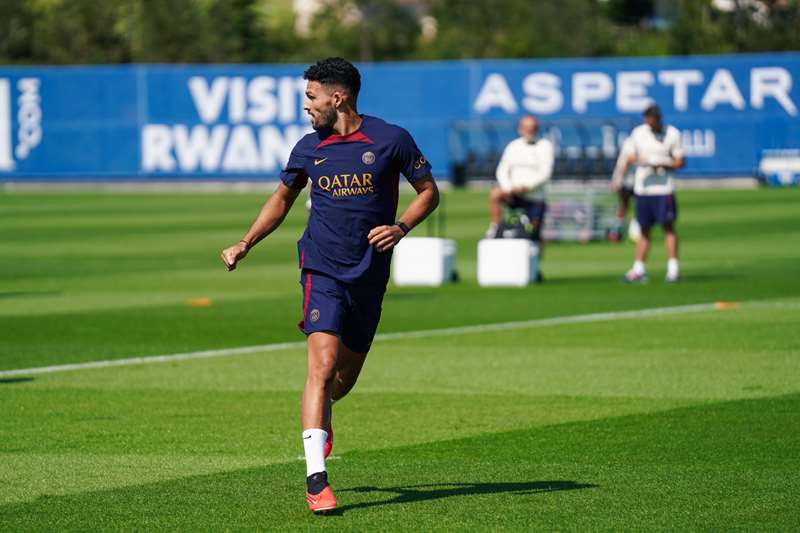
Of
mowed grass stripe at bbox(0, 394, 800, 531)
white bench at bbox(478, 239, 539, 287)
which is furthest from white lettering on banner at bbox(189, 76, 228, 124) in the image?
mowed grass stripe at bbox(0, 394, 800, 531)

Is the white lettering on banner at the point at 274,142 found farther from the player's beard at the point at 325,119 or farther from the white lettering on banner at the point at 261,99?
the player's beard at the point at 325,119

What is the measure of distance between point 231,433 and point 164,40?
73649mm

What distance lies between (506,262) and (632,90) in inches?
1252

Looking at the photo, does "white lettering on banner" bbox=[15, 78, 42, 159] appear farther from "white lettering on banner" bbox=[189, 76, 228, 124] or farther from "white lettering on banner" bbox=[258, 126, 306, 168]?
"white lettering on banner" bbox=[258, 126, 306, 168]

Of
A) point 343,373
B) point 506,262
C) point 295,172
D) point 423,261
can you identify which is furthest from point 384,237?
point 423,261

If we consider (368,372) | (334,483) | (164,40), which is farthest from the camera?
(164,40)

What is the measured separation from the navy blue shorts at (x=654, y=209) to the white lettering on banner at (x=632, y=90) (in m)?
31.1

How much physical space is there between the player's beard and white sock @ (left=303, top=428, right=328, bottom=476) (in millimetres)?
1485

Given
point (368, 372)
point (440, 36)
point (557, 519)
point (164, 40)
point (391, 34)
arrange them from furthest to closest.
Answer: point (391, 34)
point (440, 36)
point (164, 40)
point (368, 372)
point (557, 519)

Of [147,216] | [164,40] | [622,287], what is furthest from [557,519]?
[164,40]

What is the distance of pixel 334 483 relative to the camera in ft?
28.7

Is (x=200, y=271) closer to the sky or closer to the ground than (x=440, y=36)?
closer to the ground

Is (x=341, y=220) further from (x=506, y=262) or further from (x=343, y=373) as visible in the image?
(x=506, y=262)

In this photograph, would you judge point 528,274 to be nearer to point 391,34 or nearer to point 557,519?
point 557,519
